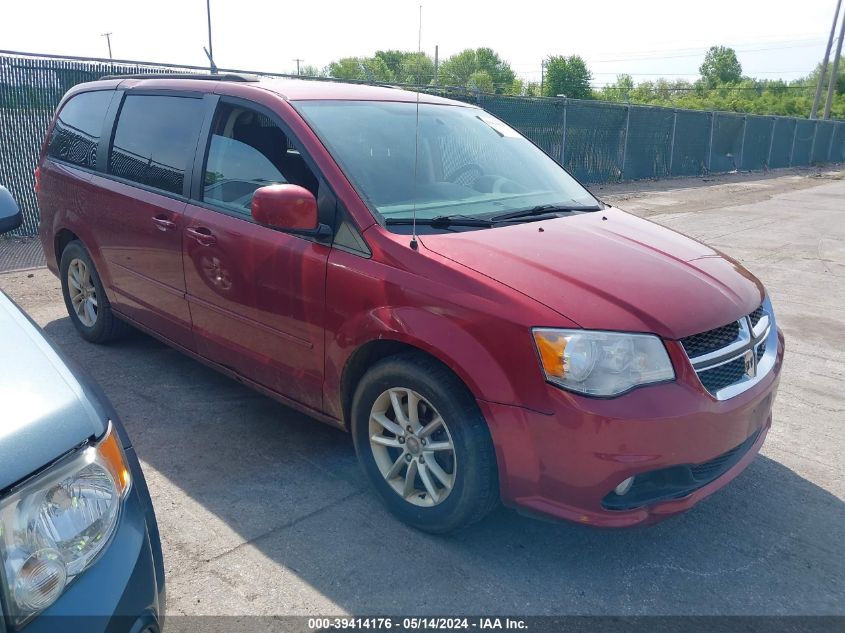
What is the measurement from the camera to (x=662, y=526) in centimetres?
322

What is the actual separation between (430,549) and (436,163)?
191 centimetres

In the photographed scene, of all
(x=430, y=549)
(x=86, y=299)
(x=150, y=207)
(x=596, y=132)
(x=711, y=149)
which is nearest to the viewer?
(x=430, y=549)

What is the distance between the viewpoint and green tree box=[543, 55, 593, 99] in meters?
78.1

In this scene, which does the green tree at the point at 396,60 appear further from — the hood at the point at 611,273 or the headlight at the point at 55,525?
the headlight at the point at 55,525

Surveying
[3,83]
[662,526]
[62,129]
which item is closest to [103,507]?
[662,526]

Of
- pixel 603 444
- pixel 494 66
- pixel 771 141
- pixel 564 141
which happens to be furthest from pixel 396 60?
pixel 494 66

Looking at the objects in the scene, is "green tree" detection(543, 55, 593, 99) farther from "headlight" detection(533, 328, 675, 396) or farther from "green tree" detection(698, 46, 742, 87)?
"headlight" detection(533, 328, 675, 396)

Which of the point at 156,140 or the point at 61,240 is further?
the point at 61,240

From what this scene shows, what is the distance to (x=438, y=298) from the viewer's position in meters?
2.82

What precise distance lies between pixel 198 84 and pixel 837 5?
46.6 metres

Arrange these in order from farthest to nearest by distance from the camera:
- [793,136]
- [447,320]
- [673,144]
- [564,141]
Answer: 1. [793,136]
2. [673,144]
3. [564,141]
4. [447,320]

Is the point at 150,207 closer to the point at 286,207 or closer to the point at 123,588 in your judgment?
A: the point at 286,207

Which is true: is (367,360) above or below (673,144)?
above

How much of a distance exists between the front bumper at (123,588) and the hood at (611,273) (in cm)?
150
